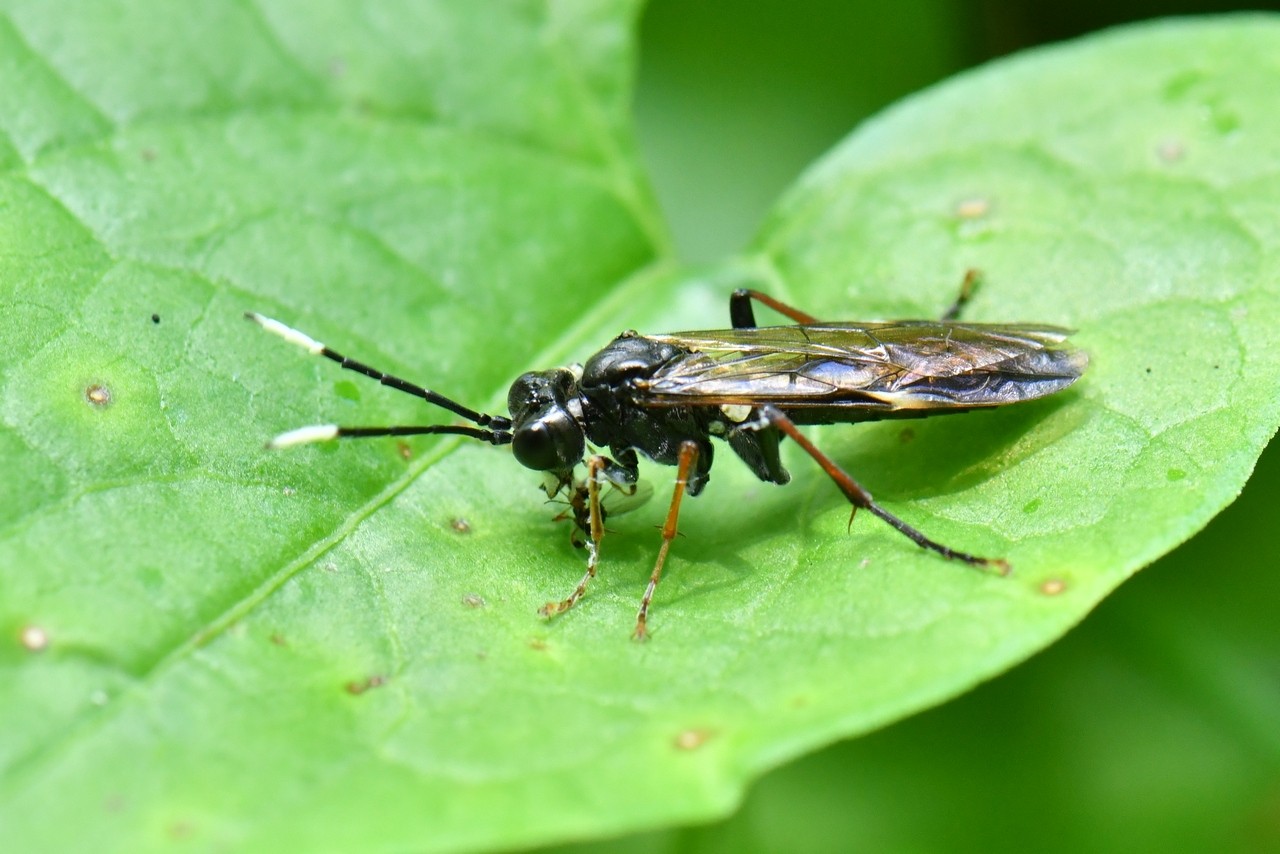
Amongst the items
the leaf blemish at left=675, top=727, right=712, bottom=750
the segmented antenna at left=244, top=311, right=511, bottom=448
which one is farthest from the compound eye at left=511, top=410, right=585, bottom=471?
the leaf blemish at left=675, top=727, right=712, bottom=750

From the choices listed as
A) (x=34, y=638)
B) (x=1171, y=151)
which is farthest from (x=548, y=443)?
(x=1171, y=151)

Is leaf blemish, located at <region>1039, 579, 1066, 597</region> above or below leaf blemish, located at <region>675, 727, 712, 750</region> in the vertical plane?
below

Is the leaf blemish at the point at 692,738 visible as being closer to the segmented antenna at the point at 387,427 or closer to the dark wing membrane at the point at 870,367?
the segmented antenna at the point at 387,427

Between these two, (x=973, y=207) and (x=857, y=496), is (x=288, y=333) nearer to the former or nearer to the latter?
(x=857, y=496)

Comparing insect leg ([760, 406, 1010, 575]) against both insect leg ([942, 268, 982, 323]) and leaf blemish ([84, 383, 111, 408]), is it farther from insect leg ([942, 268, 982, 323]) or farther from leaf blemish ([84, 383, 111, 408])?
leaf blemish ([84, 383, 111, 408])

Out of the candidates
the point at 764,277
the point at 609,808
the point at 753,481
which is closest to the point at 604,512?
the point at 753,481

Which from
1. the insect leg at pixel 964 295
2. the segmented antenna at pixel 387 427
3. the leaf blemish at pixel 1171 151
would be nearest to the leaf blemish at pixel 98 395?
the segmented antenna at pixel 387 427
